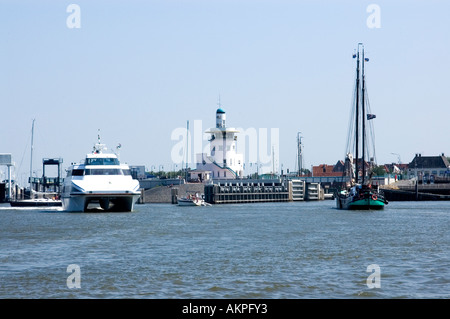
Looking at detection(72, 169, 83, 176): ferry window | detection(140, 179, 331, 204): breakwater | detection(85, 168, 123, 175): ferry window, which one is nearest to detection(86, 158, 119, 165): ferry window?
detection(72, 169, 83, 176): ferry window

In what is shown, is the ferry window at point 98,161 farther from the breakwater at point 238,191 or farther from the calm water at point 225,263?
the breakwater at point 238,191

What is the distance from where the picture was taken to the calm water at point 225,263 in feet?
75.9

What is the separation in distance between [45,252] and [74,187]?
4272 cm

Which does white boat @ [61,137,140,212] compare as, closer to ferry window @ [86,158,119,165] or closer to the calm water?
ferry window @ [86,158,119,165]

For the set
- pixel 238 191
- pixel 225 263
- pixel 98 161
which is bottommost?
pixel 225 263

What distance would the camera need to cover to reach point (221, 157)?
190m

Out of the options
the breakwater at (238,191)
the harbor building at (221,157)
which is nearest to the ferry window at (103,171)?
the breakwater at (238,191)

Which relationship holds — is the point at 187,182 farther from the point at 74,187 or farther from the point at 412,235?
the point at 412,235

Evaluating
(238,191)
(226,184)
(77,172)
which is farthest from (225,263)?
(226,184)

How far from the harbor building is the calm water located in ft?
444

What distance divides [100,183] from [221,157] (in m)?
114

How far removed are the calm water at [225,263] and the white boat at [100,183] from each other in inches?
994

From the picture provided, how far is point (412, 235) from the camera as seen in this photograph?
4734 centimetres

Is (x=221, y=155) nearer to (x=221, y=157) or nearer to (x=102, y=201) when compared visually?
(x=221, y=157)
